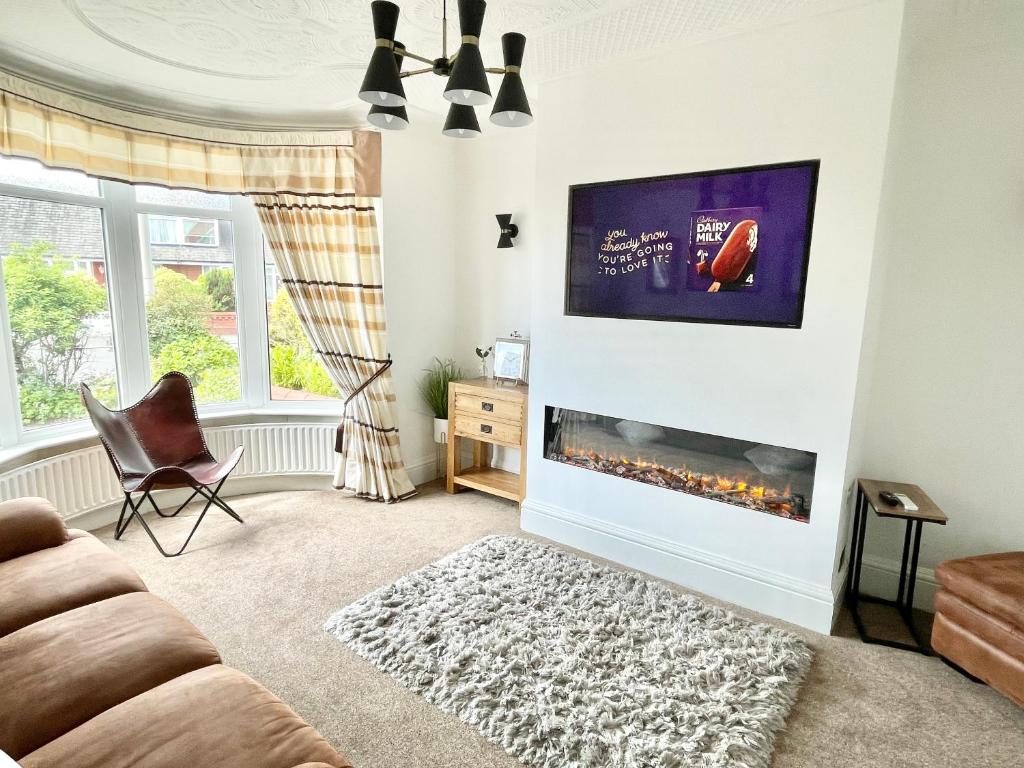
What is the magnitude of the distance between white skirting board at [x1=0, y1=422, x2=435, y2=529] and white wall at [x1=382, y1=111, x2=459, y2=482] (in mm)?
427

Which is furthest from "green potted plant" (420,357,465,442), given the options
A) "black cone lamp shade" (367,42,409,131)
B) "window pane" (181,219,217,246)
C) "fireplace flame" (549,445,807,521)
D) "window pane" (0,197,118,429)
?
"black cone lamp shade" (367,42,409,131)

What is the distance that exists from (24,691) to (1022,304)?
12.2 feet

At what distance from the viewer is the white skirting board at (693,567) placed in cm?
246

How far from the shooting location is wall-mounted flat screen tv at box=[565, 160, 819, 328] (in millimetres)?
2373

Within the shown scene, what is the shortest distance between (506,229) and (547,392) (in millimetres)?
1346

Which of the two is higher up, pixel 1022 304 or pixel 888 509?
pixel 1022 304

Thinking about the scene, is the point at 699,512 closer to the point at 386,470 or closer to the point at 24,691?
the point at 386,470

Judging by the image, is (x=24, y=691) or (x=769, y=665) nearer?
(x=24, y=691)

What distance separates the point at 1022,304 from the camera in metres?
2.33

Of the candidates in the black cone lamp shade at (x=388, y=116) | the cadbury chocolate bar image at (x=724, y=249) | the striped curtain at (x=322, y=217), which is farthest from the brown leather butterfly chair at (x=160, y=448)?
the cadbury chocolate bar image at (x=724, y=249)

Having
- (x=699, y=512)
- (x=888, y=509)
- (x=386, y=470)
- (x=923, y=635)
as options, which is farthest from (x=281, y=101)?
Result: (x=923, y=635)

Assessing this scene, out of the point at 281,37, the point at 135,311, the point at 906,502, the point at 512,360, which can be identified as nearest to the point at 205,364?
the point at 135,311

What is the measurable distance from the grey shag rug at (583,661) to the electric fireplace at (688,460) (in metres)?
0.53

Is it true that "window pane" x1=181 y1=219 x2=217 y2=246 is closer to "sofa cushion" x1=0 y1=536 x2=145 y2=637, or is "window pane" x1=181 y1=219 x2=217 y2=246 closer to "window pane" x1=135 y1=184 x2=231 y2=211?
"window pane" x1=135 y1=184 x2=231 y2=211
